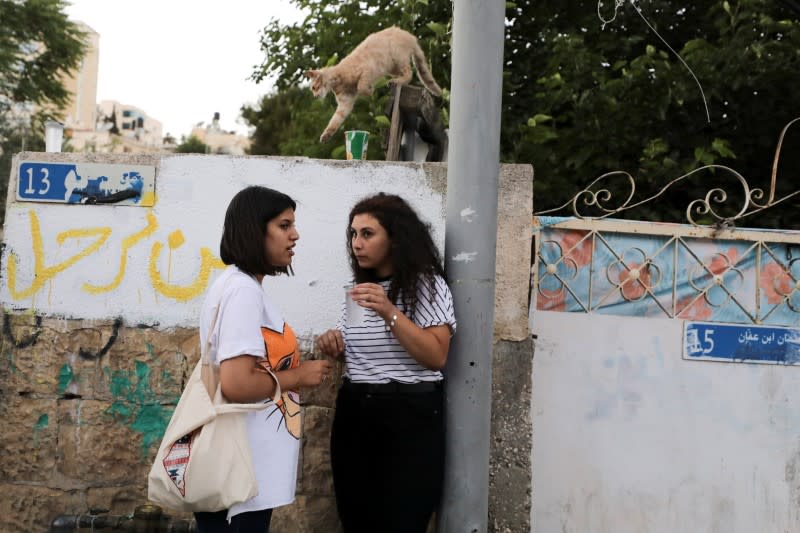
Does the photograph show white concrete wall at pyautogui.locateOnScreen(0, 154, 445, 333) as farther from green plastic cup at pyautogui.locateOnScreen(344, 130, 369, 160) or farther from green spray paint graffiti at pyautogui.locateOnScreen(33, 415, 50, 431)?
green spray paint graffiti at pyautogui.locateOnScreen(33, 415, 50, 431)

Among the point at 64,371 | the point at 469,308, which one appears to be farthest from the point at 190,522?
the point at 469,308

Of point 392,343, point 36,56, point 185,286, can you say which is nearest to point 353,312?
point 392,343

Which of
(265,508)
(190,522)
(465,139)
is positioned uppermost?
(465,139)

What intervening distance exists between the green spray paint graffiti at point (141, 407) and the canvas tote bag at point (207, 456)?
1.31m

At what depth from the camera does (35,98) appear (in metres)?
17.0

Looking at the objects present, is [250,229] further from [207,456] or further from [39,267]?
[39,267]

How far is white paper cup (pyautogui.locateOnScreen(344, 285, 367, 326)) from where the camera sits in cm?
269

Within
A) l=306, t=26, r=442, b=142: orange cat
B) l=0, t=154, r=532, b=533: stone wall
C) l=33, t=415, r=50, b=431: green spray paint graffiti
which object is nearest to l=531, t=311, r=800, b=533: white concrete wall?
l=0, t=154, r=532, b=533: stone wall

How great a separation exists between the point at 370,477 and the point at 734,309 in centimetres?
217

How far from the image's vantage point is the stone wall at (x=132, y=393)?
3.51 metres

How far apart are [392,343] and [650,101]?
19.8ft

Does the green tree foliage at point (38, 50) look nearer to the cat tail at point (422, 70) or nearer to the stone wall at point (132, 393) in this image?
the cat tail at point (422, 70)

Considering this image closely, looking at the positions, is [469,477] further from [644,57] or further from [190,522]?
[644,57]

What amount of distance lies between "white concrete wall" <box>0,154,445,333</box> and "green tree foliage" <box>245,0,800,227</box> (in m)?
3.58
